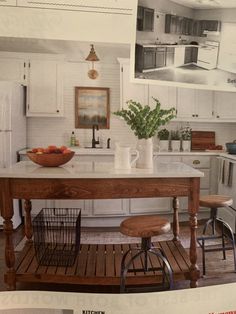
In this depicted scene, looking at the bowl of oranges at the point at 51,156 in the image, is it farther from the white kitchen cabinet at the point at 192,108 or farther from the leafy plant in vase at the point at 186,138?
the leafy plant in vase at the point at 186,138

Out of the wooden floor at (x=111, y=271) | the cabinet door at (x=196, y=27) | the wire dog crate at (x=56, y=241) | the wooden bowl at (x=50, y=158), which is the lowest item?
the wooden floor at (x=111, y=271)

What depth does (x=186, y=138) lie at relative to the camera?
305 centimetres

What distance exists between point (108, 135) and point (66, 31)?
8.12 ft

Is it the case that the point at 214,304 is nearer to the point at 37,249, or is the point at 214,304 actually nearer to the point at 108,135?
the point at 37,249

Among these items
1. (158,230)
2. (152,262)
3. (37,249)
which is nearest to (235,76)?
(158,230)

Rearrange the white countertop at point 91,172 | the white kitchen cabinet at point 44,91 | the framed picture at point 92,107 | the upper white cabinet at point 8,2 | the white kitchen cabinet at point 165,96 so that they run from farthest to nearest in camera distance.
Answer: the white kitchen cabinet at point 44,91
the framed picture at point 92,107
the white kitchen cabinet at point 165,96
the white countertop at point 91,172
the upper white cabinet at point 8,2

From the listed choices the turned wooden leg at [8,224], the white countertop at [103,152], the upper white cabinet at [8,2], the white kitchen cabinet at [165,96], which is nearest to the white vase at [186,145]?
the white countertop at [103,152]

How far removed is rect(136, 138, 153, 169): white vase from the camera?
1.43 m

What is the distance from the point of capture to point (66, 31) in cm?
43

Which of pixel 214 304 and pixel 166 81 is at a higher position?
pixel 166 81

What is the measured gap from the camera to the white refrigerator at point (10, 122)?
2.41 meters

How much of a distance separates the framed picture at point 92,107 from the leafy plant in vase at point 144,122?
2.48ft

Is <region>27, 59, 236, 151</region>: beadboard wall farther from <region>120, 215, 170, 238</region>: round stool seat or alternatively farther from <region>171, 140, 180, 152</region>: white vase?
<region>120, 215, 170, 238</region>: round stool seat

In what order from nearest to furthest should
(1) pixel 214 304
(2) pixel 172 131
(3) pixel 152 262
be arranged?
(1) pixel 214 304
(3) pixel 152 262
(2) pixel 172 131
